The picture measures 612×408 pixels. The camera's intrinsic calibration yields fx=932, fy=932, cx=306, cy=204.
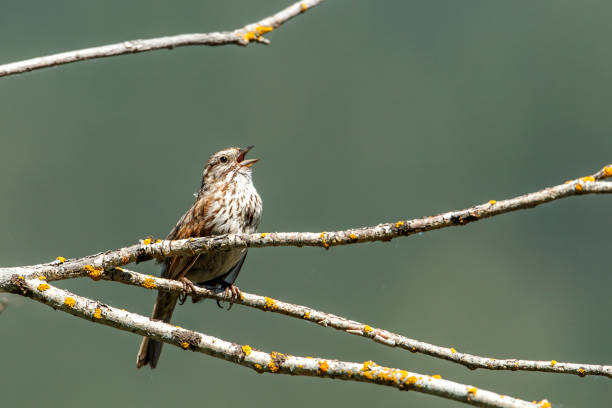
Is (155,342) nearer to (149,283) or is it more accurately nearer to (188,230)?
(188,230)

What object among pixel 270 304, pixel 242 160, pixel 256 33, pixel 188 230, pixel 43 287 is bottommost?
pixel 43 287

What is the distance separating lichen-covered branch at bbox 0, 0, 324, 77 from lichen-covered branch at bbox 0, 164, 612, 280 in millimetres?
931

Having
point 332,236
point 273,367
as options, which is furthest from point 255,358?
point 332,236

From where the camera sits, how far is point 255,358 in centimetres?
395

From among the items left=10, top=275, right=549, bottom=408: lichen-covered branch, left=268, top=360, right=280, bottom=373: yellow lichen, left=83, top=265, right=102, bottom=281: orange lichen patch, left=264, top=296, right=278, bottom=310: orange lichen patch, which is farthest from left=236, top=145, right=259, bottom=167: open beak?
left=268, top=360, right=280, bottom=373: yellow lichen

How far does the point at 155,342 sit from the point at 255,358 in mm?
3403

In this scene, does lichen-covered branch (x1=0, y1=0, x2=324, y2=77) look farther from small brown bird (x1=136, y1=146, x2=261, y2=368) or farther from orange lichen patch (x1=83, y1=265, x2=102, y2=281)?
small brown bird (x1=136, y1=146, x2=261, y2=368)

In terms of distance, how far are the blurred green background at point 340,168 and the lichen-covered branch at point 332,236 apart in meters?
2.85

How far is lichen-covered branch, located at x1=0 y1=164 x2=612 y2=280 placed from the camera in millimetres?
3754

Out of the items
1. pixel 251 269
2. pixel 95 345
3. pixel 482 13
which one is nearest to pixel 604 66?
pixel 482 13

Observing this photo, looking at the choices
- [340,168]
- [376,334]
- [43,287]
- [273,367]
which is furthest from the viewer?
[340,168]

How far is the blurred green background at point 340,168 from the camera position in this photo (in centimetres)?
4222

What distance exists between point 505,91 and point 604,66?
393 inches

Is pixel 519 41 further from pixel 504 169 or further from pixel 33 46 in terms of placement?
pixel 33 46
